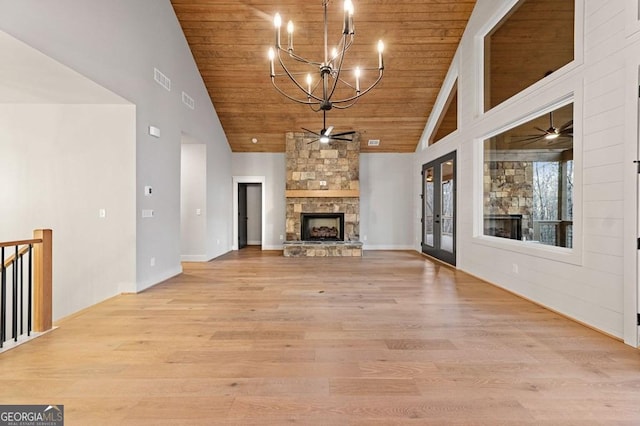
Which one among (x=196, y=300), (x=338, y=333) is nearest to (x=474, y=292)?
(x=338, y=333)

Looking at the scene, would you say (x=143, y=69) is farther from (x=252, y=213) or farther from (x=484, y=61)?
(x=252, y=213)

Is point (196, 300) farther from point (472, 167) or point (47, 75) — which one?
point (472, 167)

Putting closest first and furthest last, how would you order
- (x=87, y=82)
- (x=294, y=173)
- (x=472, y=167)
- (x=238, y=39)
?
1. (x=87, y=82)
2. (x=472, y=167)
3. (x=238, y=39)
4. (x=294, y=173)

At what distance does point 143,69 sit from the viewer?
454 cm

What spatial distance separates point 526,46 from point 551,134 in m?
1.46

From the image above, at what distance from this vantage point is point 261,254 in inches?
323

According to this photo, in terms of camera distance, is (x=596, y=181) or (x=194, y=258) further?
(x=194, y=258)

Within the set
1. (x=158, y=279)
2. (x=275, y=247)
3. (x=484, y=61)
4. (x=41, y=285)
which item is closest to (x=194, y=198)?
(x=158, y=279)

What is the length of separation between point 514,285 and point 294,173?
5685 millimetres

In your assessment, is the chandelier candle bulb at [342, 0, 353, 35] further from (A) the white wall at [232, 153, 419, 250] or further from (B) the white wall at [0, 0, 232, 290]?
(A) the white wall at [232, 153, 419, 250]

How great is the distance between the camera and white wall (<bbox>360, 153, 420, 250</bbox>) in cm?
912

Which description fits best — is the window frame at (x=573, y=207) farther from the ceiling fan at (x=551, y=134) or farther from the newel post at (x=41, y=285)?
the newel post at (x=41, y=285)

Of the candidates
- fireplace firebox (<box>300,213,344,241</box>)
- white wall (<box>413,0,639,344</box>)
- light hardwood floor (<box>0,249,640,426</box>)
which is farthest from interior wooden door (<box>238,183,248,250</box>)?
white wall (<box>413,0,639,344</box>)

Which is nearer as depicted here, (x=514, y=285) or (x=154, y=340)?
(x=154, y=340)
